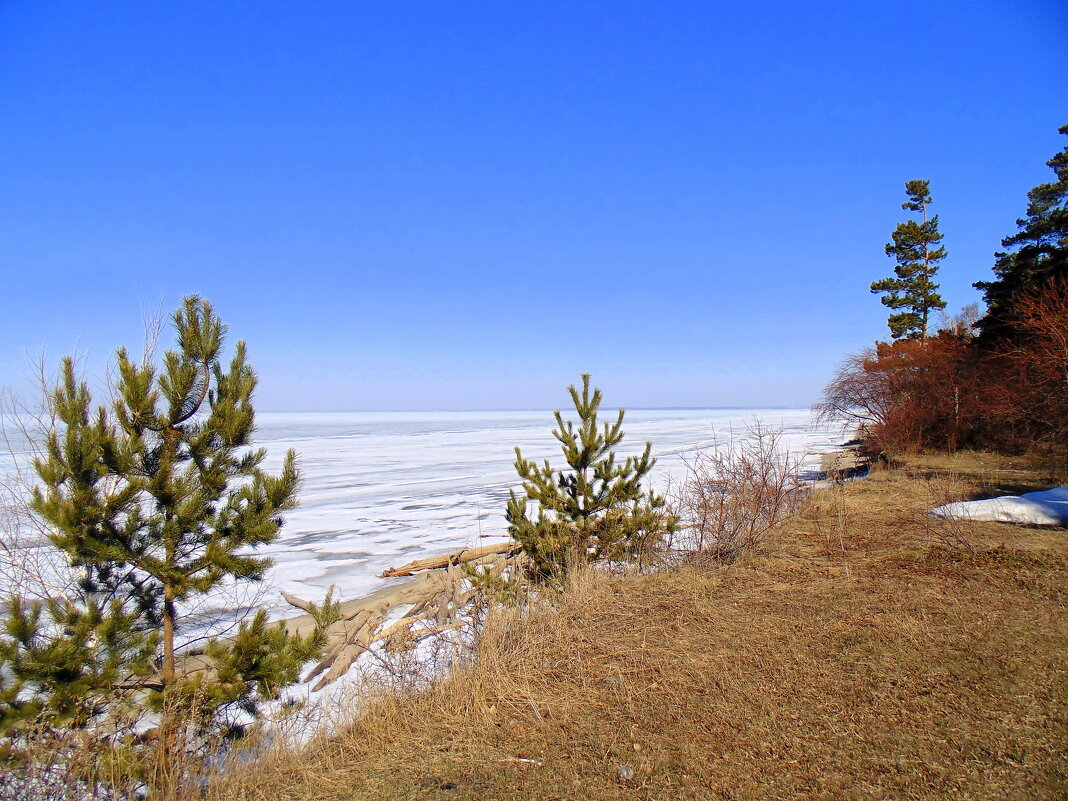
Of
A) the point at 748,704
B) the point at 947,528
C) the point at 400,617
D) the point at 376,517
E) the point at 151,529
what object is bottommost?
the point at 400,617

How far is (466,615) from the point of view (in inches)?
352

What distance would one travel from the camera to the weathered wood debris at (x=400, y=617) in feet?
24.5

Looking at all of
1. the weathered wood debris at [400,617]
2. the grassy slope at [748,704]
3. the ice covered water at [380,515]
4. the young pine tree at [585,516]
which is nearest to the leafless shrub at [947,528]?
the grassy slope at [748,704]

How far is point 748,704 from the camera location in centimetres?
403

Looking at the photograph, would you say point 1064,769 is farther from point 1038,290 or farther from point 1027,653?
point 1038,290

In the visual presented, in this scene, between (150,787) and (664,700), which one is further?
(664,700)

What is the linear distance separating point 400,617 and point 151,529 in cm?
542

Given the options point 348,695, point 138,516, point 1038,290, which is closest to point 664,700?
point 348,695

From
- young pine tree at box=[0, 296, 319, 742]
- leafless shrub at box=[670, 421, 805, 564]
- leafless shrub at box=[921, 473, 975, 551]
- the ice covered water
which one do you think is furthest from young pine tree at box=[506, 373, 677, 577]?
young pine tree at box=[0, 296, 319, 742]

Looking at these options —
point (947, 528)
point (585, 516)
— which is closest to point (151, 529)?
point (585, 516)

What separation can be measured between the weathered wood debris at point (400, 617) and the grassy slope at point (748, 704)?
2071 mm

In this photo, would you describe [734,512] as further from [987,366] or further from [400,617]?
[987,366]

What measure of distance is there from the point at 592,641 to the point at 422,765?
7.06ft

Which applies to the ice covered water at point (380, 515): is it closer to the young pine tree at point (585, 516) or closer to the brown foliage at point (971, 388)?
the young pine tree at point (585, 516)
